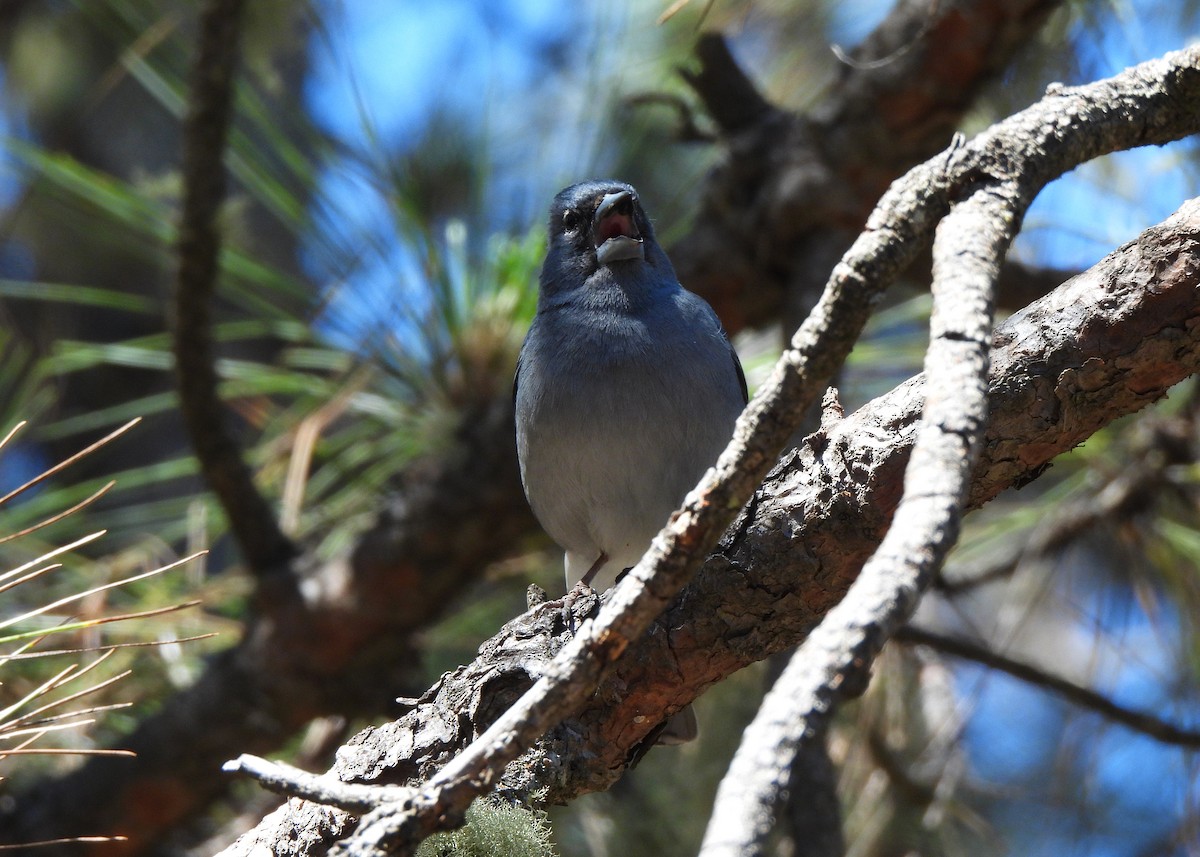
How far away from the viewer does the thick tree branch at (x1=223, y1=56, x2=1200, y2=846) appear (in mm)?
1449

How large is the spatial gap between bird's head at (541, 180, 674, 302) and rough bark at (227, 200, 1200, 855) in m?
1.66

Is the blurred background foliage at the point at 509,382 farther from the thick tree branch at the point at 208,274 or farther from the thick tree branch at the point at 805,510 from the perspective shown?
the thick tree branch at the point at 805,510

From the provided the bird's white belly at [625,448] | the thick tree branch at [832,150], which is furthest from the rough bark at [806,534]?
the thick tree branch at [832,150]

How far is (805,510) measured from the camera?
2.09 m

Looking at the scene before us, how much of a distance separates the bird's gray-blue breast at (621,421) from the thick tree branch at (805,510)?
100 centimetres

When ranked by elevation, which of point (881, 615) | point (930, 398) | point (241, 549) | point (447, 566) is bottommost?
point (881, 615)

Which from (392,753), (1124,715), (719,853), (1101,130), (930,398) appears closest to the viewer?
(719,853)

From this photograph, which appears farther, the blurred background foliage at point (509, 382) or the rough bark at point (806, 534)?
the blurred background foliage at point (509, 382)

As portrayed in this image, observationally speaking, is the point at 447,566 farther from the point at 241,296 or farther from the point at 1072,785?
the point at 1072,785

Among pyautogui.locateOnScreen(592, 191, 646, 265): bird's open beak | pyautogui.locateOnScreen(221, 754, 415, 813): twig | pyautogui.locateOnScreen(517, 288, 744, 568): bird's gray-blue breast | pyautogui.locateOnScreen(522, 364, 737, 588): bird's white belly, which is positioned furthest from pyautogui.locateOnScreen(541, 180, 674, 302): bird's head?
pyautogui.locateOnScreen(221, 754, 415, 813): twig

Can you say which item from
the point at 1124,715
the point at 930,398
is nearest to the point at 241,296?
the point at 1124,715

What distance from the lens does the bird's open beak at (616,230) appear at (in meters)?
3.79

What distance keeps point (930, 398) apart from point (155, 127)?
26.9 ft

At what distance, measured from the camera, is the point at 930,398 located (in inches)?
51.8
